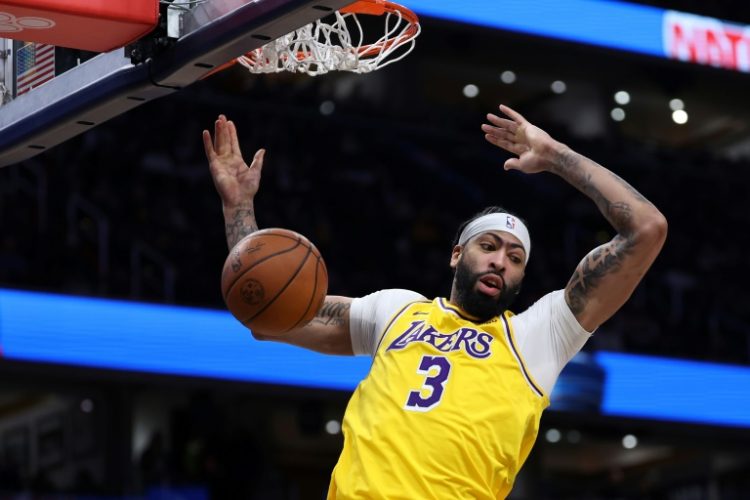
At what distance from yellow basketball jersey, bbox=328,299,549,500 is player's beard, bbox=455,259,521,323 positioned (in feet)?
0.12

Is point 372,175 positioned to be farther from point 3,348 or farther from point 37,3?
point 37,3

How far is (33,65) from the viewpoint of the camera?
4664 millimetres

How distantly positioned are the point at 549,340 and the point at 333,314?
0.73 metres

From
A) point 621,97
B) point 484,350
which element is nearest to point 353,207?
point 621,97

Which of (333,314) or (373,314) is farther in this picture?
(333,314)

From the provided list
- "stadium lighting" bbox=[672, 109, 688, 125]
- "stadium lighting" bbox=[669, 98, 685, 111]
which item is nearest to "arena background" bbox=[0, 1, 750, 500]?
"stadium lighting" bbox=[669, 98, 685, 111]

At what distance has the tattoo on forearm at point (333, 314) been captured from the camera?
4.60 meters

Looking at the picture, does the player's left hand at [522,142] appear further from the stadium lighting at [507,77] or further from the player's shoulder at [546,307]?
the stadium lighting at [507,77]

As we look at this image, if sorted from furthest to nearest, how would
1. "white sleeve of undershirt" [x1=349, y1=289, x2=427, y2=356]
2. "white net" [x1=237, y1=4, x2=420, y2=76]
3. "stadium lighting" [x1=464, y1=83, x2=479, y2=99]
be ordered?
"stadium lighting" [x1=464, y1=83, x2=479, y2=99], "white net" [x1=237, y1=4, x2=420, y2=76], "white sleeve of undershirt" [x1=349, y1=289, x2=427, y2=356]

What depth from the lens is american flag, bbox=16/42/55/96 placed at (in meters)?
4.59

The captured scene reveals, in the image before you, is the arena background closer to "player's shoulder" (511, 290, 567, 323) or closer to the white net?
the white net

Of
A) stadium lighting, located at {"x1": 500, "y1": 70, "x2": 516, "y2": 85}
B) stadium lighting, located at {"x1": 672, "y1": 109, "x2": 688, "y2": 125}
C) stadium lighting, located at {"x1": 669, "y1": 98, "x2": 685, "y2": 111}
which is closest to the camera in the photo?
stadium lighting, located at {"x1": 500, "y1": 70, "x2": 516, "y2": 85}

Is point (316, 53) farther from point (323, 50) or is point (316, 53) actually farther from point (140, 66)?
point (140, 66)

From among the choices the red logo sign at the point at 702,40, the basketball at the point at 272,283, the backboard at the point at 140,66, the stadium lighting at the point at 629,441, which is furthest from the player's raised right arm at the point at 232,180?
the stadium lighting at the point at 629,441
